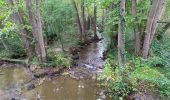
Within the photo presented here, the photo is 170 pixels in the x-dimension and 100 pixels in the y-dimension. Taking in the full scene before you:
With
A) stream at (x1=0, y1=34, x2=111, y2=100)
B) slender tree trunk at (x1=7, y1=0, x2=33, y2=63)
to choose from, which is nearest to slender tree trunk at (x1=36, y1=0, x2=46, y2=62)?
slender tree trunk at (x1=7, y1=0, x2=33, y2=63)

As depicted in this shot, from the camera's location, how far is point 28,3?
12.5 meters

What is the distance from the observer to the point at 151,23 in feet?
38.3

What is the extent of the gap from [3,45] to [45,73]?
21.6 feet

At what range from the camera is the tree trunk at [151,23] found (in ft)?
37.2

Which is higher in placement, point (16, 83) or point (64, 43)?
point (64, 43)

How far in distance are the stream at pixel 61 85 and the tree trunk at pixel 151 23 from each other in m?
2.85

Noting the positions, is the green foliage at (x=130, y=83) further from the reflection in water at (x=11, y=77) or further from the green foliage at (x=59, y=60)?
the reflection in water at (x=11, y=77)

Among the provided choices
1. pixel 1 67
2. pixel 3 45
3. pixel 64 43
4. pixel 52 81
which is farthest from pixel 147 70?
pixel 3 45

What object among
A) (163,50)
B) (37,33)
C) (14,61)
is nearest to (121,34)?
(163,50)

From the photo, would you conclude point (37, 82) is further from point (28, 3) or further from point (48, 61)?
point (28, 3)

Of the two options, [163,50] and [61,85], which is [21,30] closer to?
[61,85]

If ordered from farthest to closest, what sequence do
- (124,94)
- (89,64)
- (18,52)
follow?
1. (18,52)
2. (89,64)
3. (124,94)

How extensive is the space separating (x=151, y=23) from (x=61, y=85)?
527cm

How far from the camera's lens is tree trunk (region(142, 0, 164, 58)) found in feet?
37.2
